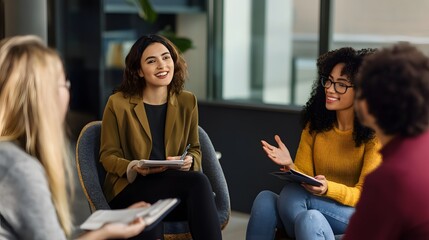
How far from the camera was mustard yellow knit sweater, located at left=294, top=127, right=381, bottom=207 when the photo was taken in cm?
300

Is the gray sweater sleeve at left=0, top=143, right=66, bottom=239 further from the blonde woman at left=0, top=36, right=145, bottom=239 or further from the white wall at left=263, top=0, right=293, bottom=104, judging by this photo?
the white wall at left=263, top=0, right=293, bottom=104

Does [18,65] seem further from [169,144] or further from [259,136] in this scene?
[259,136]

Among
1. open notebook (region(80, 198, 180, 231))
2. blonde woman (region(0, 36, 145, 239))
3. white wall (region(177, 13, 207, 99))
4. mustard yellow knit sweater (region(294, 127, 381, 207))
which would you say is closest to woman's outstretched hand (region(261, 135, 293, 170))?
mustard yellow knit sweater (region(294, 127, 381, 207))

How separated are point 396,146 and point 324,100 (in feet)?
4.65

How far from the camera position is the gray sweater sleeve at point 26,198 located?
199 cm

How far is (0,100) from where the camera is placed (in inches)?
81.4

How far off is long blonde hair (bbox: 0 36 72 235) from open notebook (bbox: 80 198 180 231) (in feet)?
0.41

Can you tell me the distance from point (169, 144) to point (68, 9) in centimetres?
336

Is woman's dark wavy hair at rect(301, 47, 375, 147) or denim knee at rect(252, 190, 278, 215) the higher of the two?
woman's dark wavy hair at rect(301, 47, 375, 147)

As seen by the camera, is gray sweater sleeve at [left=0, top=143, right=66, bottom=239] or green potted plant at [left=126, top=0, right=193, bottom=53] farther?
green potted plant at [left=126, top=0, right=193, bottom=53]

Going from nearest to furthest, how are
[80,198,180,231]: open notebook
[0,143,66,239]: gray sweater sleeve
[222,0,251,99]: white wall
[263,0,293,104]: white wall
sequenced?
[0,143,66,239]: gray sweater sleeve
[80,198,180,231]: open notebook
[263,0,293,104]: white wall
[222,0,251,99]: white wall

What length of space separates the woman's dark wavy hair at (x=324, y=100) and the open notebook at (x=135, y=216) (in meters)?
1.14

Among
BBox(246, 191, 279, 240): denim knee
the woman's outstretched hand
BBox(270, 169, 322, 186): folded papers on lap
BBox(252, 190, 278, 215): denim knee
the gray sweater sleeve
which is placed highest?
the gray sweater sleeve

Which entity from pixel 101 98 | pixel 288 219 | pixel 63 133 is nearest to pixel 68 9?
pixel 101 98
